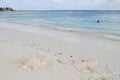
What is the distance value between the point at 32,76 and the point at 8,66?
94 cm

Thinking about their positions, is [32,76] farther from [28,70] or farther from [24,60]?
[24,60]

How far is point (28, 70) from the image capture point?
536 cm

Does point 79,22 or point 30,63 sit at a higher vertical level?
point 30,63

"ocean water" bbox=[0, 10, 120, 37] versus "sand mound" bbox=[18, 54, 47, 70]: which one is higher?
"sand mound" bbox=[18, 54, 47, 70]

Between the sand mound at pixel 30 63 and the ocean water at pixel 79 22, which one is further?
the ocean water at pixel 79 22

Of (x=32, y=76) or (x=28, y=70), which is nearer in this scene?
(x=32, y=76)

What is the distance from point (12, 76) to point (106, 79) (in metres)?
2.21

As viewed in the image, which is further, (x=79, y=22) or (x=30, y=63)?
(x=79, y=22)

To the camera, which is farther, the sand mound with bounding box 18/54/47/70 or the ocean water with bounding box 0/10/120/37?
the ocean water with bounding box 0/10/120/37

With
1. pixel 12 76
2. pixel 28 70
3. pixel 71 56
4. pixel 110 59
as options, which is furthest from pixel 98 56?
pixel 12 76

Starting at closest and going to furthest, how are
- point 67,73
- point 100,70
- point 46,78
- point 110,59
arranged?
point 46,78
point 67,73
point 100,70
point 110,59

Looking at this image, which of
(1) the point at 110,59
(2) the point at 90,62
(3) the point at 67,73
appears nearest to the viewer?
(3) the point at 67,73

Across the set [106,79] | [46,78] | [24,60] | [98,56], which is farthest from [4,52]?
[106,79]

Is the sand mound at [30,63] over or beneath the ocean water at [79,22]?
over
